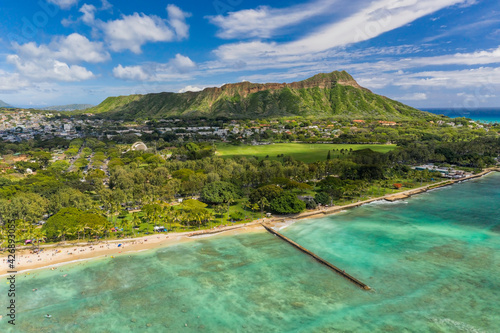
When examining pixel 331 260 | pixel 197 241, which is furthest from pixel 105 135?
pixel 331 260

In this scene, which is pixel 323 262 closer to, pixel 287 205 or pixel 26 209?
pixel 287 205

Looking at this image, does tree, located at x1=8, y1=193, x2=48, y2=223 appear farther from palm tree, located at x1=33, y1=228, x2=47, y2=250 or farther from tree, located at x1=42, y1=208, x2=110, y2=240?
palm tree, located at x1=33, y1=228, x2=47, y2=250

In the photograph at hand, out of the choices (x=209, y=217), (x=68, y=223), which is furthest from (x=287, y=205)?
(x=68, y=223)

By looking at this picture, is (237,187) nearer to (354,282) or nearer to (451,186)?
(354,282)

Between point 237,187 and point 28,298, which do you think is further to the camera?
point 237,187

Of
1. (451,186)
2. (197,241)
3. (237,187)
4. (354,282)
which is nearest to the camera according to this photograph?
(354,282)

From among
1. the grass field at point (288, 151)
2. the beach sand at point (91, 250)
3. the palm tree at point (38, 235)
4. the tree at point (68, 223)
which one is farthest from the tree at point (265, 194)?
the grass field at point (288, 151)
